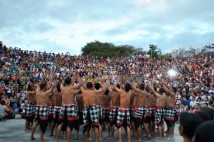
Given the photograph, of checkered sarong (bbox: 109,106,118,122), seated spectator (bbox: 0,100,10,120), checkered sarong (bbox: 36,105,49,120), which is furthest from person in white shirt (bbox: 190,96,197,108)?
seated spectator (bbox: 0,100,10,120)

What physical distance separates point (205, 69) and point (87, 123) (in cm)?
1657

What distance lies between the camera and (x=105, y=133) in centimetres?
1047

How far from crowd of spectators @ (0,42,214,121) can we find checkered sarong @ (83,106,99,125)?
7717 millimetres

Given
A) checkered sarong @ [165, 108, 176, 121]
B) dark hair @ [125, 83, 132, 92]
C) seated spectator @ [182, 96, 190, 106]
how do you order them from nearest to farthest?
dark hair @ [125, 83, 132, 92] → checkered sarong @ [165, 108, 176, 121] → seated spectator @ [182, 96, 190, 106]

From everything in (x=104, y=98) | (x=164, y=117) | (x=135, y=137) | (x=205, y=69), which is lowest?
(x=135, y=137)

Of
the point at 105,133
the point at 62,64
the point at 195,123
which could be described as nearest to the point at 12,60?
the point at 62,64

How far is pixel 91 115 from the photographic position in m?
8.26

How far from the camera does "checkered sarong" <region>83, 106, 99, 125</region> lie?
8242 mm

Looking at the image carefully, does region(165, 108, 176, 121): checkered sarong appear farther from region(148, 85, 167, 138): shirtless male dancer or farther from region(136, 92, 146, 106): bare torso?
region(136, 92, 146, 106): bare torso

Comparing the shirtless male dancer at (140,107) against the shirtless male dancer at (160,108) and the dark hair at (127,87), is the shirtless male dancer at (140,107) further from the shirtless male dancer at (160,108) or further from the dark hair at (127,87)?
the dark hair at (127,87)

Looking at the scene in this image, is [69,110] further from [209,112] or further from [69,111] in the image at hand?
[209,112]

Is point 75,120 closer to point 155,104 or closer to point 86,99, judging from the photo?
point 86,99

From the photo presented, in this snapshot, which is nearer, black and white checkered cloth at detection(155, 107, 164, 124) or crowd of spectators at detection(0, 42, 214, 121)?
black and white checkered cloth at detection(155, 107, 164, 124)

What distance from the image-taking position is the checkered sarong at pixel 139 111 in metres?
9.30
